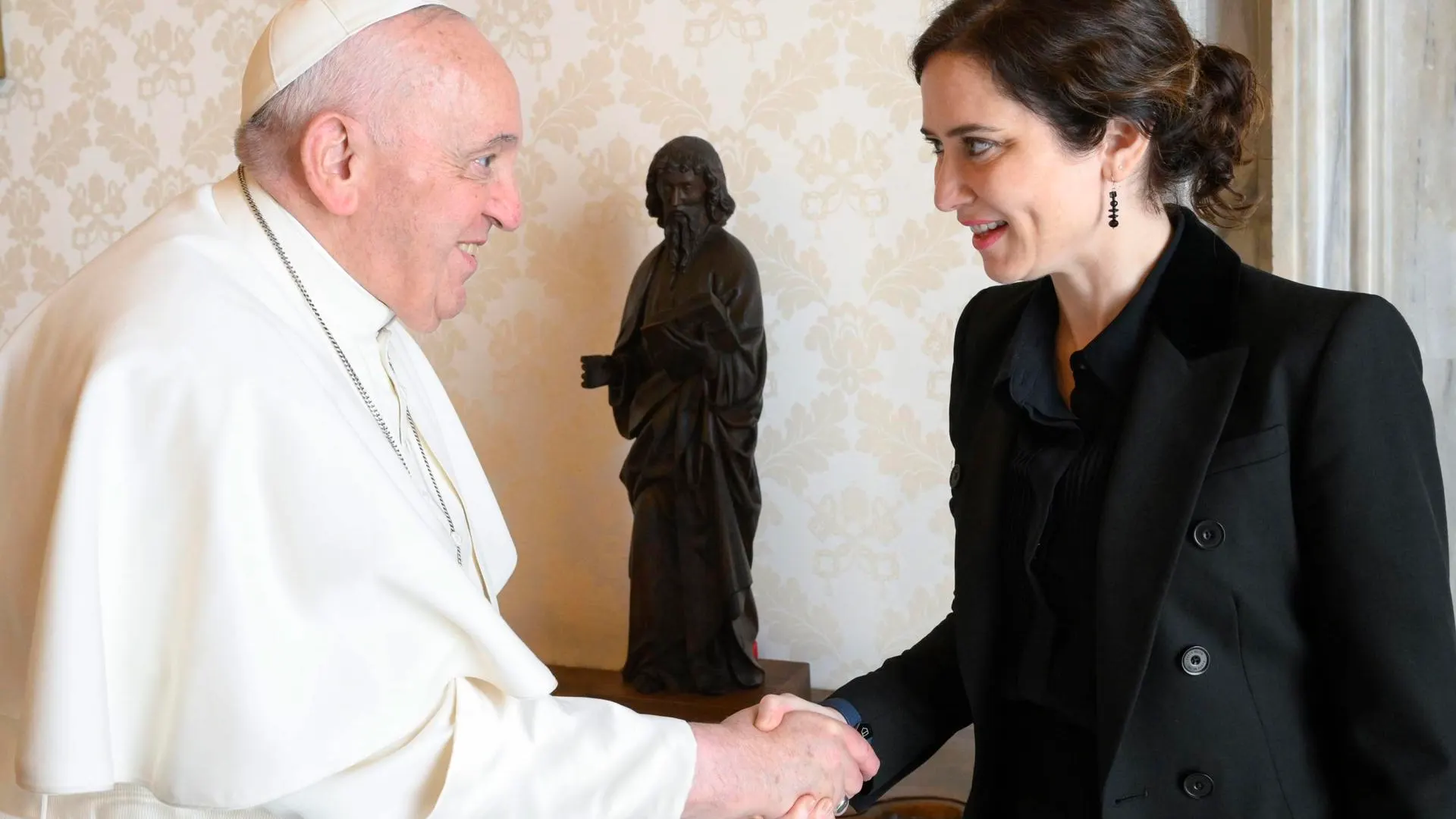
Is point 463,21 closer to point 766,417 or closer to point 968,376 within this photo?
point 968,376

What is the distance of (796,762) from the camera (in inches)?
74.2

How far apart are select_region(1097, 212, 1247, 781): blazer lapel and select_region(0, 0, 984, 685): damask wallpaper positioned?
5.86ft

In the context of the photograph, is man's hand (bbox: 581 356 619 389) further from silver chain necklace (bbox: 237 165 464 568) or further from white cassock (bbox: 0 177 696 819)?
white cassock (bbox: 0 177 696 819)

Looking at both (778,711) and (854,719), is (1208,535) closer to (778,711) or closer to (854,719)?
(854,719)

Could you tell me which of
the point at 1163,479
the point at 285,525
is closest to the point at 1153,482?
the point at 1163,479

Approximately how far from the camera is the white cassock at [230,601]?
1396 millimetres

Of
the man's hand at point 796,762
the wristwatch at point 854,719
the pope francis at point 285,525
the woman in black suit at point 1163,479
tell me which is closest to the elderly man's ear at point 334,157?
the pope francis at point 285,525

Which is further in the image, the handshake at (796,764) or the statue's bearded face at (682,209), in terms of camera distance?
the statue's bearded face at (682,209)

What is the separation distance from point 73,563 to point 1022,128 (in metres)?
1.20

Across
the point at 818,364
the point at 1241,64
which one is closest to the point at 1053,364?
the point at 1241,64

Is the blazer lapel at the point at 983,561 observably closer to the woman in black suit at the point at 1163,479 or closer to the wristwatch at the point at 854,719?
the woman in black suit at the point at 1163,479

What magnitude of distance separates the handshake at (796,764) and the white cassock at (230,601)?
19cm

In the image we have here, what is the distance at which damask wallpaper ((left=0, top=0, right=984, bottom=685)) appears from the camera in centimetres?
330

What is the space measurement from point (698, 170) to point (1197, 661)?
1911mm
